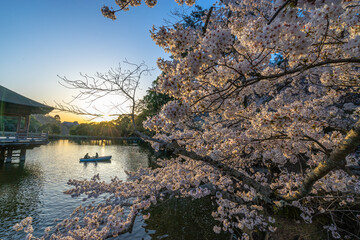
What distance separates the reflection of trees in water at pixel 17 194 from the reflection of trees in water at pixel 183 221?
4977 mm

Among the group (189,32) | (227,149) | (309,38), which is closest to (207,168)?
(227,149)

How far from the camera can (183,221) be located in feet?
22.4

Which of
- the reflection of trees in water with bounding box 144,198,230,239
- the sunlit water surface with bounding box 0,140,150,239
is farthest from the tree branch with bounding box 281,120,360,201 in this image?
the sunlit water surface with bounding box 0,140,150,239

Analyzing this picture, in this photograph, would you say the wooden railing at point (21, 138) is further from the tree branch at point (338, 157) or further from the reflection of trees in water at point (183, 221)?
the tree branch at point (338, 157)

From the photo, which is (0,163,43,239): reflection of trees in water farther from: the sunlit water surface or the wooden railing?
the wooden railing

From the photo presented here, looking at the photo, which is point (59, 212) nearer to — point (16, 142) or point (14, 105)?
point (16, 142)

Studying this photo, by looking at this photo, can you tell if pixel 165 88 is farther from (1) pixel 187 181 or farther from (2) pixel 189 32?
(1) pixel 187 181

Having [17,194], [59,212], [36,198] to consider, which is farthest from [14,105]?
[59,212]

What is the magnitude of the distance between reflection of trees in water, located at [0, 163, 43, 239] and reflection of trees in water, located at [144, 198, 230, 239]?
4.98 meters

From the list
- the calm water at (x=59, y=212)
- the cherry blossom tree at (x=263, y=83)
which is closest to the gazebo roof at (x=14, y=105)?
the calm water at (x=59, y=212)

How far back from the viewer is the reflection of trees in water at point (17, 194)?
6.77m

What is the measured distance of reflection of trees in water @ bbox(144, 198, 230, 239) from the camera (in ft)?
19.4

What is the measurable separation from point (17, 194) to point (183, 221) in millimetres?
9248

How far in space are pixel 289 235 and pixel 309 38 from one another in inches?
203
